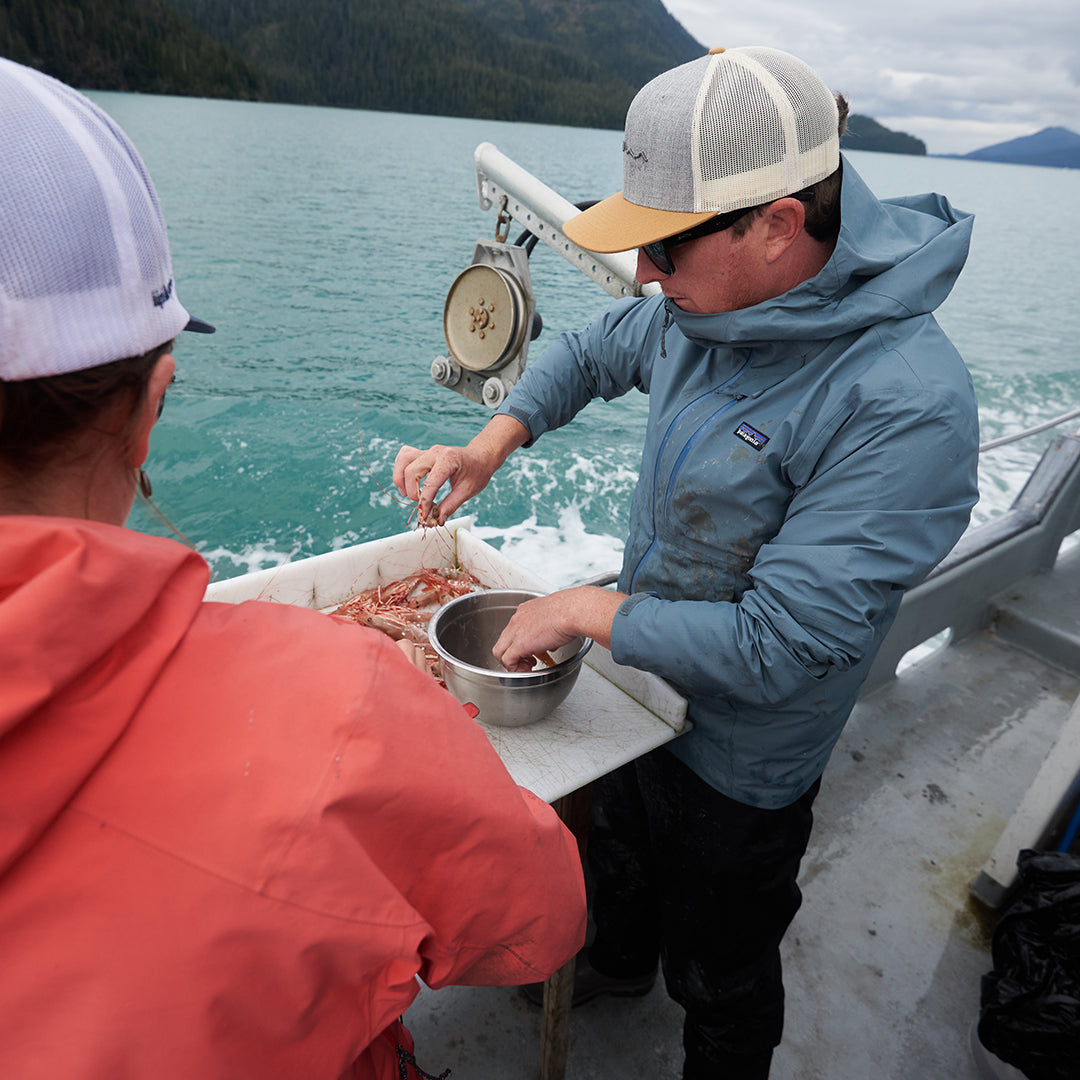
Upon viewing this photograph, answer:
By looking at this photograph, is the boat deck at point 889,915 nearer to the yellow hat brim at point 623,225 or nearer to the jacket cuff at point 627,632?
the jacket cuff at point 627,632

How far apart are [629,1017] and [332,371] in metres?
8.18

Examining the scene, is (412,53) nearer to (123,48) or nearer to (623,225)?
(123,48)

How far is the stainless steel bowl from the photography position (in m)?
1.49

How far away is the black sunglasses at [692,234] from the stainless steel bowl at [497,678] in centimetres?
78

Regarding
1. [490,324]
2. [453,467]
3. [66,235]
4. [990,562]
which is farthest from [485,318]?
[990,562]

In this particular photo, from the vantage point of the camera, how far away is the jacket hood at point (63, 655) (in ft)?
1.57

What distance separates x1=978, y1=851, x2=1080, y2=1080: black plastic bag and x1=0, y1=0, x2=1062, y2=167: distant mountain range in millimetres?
66877

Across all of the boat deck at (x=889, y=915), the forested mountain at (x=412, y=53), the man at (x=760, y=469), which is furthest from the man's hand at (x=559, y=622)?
the forested mountain at (x=412, y=53)

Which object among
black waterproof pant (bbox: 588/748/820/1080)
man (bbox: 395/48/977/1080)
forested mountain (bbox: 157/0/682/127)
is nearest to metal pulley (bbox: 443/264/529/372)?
man (bbox: 395/48/977/1080)

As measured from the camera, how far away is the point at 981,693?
355 cm

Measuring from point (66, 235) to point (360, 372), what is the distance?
889 centimetres

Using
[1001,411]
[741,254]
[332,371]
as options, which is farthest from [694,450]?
[1001,411]

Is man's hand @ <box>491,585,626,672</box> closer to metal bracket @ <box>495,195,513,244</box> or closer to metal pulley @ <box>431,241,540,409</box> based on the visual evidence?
metal pulley @ <box>431,241,540,409</box>

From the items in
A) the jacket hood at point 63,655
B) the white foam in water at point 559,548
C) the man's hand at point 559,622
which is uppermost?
the jacket hood at point 63,655
